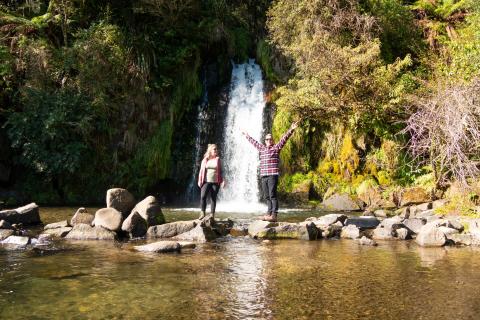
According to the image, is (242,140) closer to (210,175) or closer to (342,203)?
(342,203)

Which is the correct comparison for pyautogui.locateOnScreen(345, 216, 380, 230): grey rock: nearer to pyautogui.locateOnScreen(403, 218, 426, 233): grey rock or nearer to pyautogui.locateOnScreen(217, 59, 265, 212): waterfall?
pyautogui.locateOnScreen(403, 218, 426, 233): grey rock

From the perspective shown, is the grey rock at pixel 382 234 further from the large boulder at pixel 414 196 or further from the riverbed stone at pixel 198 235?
the large boulder at pixel 414 196

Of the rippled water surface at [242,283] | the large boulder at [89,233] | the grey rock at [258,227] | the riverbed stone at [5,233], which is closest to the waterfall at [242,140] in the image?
the grey rock at [258,227]

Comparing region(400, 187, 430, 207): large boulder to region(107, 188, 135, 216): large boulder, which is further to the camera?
region(400, 187, 430, 207): large boulder

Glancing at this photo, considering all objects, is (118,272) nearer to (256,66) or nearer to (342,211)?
(342,211)

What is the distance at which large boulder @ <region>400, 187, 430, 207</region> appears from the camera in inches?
635

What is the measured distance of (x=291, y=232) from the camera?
10242 millimetres

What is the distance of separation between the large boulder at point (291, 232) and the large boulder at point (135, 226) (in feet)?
8.05

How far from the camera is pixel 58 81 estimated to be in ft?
64.2

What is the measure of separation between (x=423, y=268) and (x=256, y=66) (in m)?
16.4

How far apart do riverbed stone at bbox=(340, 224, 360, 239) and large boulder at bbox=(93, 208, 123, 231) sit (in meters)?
4.76

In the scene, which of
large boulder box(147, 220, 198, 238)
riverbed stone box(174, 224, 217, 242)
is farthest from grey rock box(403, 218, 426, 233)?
large boulder box(147, 220, 198, 238)

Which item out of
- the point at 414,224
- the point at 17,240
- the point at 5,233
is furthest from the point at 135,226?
the point at 414,224

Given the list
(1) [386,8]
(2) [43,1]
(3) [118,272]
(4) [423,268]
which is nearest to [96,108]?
(2) [43,1]
